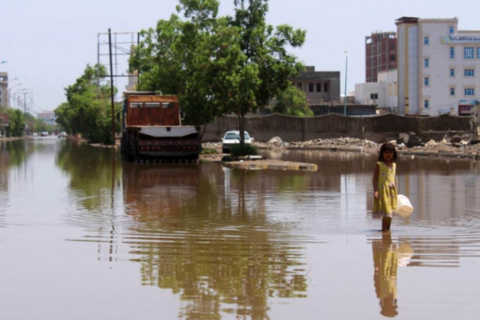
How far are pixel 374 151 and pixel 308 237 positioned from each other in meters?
43.4

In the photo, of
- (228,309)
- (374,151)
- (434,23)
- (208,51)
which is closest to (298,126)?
(374,151)

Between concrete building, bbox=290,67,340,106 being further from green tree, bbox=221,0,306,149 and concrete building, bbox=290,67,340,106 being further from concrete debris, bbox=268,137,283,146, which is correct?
green tree, bbox=221,0,306,149

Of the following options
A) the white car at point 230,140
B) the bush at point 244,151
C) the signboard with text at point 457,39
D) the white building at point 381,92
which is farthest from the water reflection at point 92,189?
the white building at point 381,92

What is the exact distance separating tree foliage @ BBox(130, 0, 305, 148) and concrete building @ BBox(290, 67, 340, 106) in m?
88.4

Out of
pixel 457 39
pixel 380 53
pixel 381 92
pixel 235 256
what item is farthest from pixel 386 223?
pixel 380 53

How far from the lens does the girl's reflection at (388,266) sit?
785 centimetres

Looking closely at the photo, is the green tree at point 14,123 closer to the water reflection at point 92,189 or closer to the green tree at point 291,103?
the green tree at point 291,103

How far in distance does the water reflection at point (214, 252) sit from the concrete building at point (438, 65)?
316 ft

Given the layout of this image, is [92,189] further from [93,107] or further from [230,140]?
[93,107]

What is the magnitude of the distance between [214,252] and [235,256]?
17.0 inches

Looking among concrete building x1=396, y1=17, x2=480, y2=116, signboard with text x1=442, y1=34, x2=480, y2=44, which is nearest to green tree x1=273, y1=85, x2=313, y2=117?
concrete building x1=396, y1=17, x2=480, y2=116

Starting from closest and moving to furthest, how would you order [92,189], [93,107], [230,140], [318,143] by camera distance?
[92,189] < [230,140] < [318,143] < [93,107]

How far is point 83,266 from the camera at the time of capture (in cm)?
992

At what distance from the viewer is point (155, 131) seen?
37.5m
